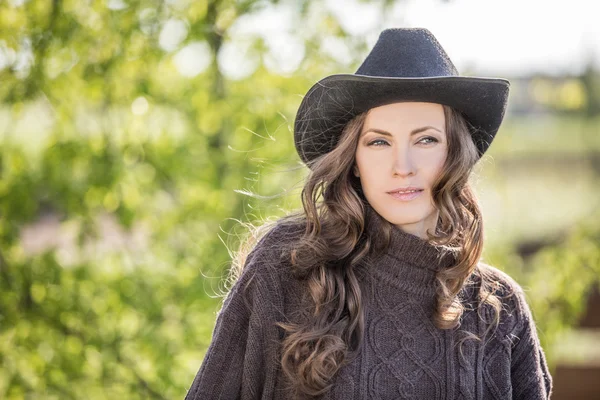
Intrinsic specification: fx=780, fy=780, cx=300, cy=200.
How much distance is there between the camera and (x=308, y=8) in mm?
3430

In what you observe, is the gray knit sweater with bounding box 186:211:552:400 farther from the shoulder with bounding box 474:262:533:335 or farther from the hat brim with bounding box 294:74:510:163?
the hat brim with bounding box 294:74:510:163

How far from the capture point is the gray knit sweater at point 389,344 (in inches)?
79.9

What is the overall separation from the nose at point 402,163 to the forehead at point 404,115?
7 centimetres

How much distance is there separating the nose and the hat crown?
20 centimetres

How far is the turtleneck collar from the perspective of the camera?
215 cm

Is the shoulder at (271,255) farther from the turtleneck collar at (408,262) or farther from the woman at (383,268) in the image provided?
the turtleneck collar at (408,262)

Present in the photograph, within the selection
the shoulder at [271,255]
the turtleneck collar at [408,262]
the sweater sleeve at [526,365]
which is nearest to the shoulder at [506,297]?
the sweater sleeve at [526,365]

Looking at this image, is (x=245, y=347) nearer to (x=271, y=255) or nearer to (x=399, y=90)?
(x=271, y=255)

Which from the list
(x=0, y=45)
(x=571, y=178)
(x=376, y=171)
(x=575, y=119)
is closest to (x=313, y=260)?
(x=376, y=171)

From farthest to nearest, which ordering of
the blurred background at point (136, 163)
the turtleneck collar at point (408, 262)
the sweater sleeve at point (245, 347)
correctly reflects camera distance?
the blurred background at point (136, 163), the turtleneck collar at point (408, 262), the sweater sleeve at point (245, 347)

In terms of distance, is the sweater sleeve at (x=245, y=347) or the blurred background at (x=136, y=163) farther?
the blurred background at (x=136, y=163)

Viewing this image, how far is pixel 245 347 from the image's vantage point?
205 cm

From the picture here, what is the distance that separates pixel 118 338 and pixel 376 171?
1898 mm

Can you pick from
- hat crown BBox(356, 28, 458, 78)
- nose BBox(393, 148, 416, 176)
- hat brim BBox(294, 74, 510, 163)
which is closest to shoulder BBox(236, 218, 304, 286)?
hat brim BBox(294, 74, 510, 163)
